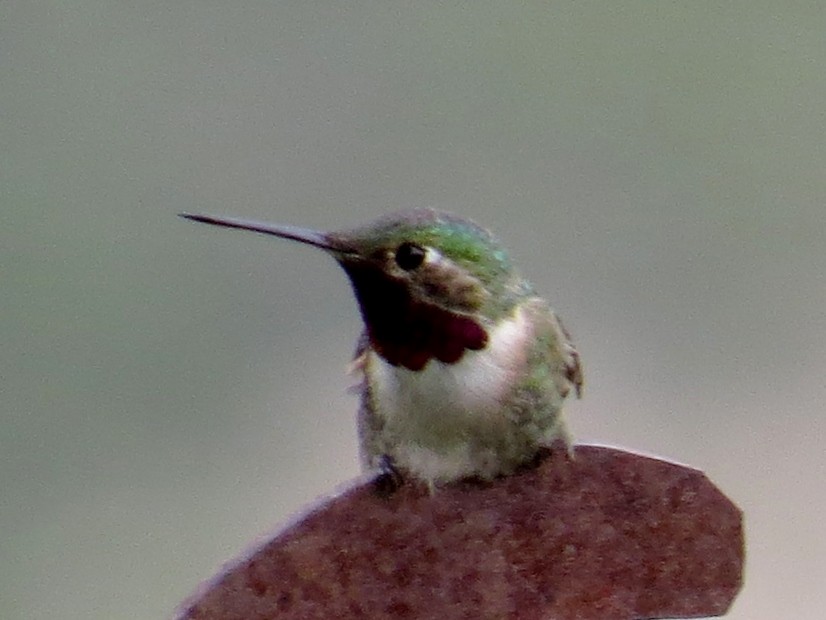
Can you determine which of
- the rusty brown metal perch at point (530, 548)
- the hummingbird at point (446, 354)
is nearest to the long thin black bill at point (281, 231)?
the hummingbird at point (446, 354)

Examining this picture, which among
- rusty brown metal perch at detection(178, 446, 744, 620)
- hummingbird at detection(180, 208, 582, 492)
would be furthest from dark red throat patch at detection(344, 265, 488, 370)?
rusty brown metal perch at detection(178, 446, 744, 620)

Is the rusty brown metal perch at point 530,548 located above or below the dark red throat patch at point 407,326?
below

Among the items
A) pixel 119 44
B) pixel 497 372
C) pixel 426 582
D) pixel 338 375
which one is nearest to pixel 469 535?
pixel 426 582

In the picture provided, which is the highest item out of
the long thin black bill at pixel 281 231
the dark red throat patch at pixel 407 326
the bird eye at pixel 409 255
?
the long thin black bill at pixel 281 231

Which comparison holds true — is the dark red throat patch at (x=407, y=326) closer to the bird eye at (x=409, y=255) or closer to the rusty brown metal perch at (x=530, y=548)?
the bird eye at (x=409, y=255)

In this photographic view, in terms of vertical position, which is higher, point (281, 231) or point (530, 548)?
point (281, 231)

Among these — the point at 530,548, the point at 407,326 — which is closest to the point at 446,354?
the point at 407,326

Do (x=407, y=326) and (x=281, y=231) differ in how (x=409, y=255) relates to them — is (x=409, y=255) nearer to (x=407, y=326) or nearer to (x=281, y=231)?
(x=407, y=326)
